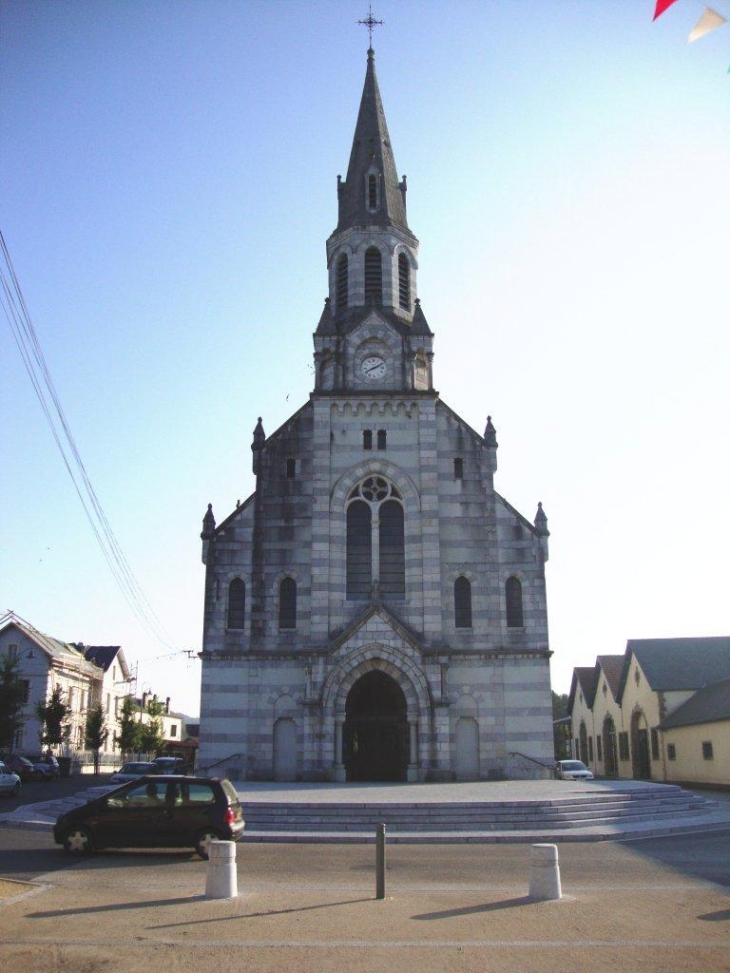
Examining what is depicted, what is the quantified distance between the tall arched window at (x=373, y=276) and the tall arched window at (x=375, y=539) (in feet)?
28.2

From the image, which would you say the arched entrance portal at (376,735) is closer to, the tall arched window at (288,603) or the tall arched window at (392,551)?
the tall arched window at (392,551)

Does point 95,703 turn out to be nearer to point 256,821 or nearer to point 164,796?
point 256,821

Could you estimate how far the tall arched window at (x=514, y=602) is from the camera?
35.9 meters

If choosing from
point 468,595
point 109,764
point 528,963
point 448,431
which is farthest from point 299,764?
point 109,764

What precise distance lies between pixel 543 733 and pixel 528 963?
2531 centimetres

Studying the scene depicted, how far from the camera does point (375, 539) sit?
36406mm

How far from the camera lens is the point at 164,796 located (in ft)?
59.8

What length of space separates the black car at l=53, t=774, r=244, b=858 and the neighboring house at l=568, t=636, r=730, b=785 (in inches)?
1277

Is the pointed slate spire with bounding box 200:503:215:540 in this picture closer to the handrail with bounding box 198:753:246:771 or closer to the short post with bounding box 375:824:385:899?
the handrail with bounding box 198:753:246:771

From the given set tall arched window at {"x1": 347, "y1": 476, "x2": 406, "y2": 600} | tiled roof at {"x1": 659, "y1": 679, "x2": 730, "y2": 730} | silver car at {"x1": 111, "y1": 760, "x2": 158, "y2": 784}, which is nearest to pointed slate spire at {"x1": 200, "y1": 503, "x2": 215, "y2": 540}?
tall arched window at {"x1": 347, "y1": 476, "x2": 406, "y2": 600}

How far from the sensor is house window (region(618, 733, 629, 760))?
58441mm

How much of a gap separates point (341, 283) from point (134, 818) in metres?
28.6

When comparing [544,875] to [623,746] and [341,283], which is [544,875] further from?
[623,746]

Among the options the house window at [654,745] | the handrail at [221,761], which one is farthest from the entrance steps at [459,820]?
the house window at [654,745]
